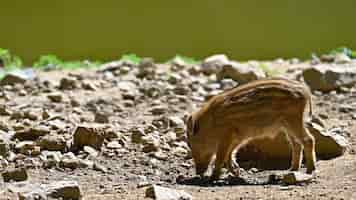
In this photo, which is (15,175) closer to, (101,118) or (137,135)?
(137,135)

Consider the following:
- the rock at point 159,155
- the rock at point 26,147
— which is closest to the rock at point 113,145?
the rock at point 159,155

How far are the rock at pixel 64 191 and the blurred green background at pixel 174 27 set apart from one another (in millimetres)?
7492

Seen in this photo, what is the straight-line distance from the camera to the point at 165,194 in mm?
3906

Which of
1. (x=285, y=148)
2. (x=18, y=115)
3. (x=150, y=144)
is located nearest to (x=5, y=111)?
(x=18, y=115)

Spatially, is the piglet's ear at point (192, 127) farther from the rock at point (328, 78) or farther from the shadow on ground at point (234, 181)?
the rock at point (328, 78)

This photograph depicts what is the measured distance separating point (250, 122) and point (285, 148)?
0.48 m

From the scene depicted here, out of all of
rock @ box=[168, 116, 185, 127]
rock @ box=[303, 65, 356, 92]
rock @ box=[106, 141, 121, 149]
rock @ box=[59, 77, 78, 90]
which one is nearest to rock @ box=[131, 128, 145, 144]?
rock @ box=[106, 141, 121, 149]

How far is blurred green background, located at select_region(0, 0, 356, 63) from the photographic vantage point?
1137 cm

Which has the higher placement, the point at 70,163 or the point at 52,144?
the point at 52,144

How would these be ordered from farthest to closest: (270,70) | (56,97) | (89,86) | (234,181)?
1. (270,70)
2. (89,86)
3. (56,97)
4. (234,181)

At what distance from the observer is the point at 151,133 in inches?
219

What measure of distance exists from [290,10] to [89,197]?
7.62m

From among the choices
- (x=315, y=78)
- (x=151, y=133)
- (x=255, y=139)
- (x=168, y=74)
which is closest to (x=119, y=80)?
(x=168, y=74)

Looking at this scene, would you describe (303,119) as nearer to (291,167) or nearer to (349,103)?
(291,167)
